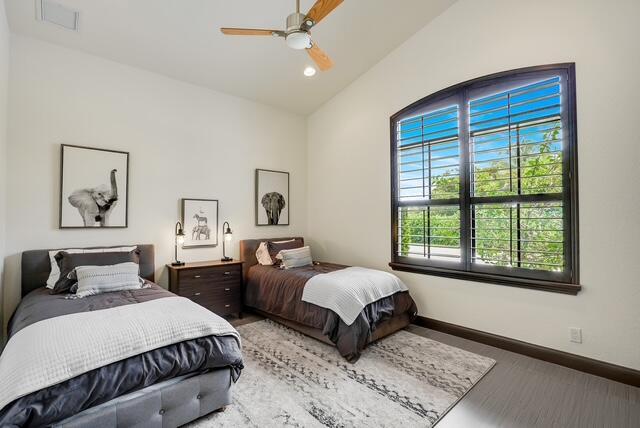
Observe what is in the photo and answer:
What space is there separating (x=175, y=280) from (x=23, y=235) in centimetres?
146

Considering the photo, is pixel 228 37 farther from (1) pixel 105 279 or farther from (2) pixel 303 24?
(1) pixel 105 279

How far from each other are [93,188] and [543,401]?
4.54 m

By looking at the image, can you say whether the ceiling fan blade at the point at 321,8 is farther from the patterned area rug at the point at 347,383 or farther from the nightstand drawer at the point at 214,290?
the nightstand drawer at the point at 214,290

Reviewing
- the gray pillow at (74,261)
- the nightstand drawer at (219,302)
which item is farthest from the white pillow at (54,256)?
the nightstand drawer at (219,302)

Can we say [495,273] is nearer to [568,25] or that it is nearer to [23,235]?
[568,25]

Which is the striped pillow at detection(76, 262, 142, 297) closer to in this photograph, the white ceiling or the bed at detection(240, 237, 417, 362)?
the bed at detection(240, 237, 417, 362)

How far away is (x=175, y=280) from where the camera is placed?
354cm

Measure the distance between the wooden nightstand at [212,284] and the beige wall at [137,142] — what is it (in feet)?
1.49

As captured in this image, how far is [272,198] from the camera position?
489cm

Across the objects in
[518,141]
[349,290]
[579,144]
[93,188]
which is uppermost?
[518,141]

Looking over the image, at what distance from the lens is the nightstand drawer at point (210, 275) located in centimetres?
355

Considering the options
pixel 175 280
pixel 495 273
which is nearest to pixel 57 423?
pixel 175 280

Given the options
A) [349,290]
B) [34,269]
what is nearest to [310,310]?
[349,290]

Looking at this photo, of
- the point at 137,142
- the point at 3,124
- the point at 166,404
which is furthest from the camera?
the point at 137,142
